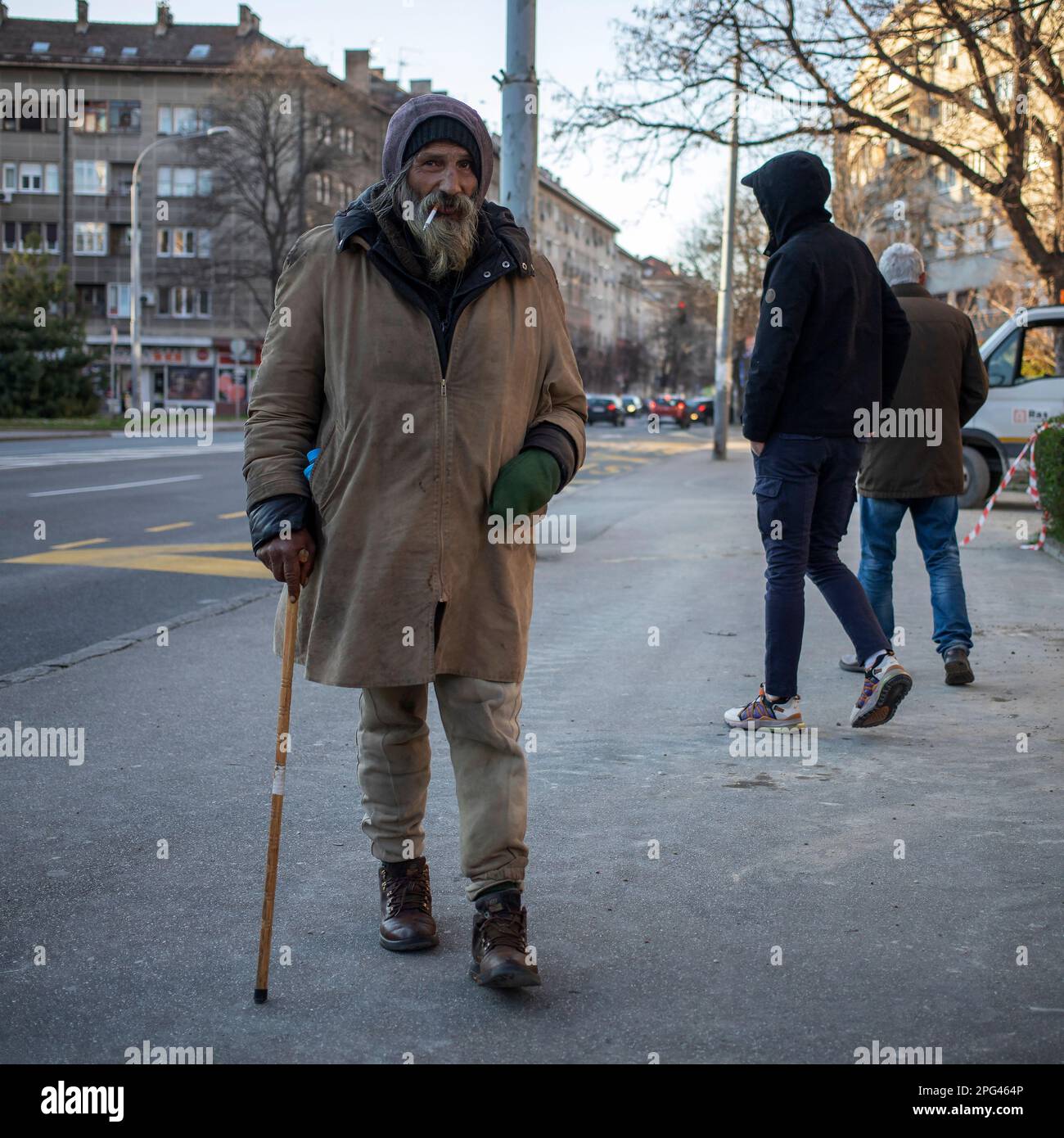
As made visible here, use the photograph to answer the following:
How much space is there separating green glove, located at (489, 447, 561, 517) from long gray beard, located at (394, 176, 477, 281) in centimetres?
49

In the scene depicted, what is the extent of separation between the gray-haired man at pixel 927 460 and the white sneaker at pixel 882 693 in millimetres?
1206

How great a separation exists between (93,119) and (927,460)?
69.2 metres

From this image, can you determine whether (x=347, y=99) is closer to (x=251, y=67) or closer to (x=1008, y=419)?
(x=251, y=67)

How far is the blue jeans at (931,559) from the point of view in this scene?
272 inches

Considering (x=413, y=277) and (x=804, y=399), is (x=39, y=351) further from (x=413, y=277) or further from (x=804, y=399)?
(x=413, y=277)

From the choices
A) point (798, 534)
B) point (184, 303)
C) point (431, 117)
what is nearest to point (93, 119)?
point (184, 303)

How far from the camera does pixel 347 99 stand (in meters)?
56.7

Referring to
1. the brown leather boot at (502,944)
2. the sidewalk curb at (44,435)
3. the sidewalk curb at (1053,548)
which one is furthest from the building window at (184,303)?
the brown leather boot at (502,944)

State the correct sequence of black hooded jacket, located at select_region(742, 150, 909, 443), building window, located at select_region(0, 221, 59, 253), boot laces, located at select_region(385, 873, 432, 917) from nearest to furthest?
boot laces, located at select_region(385, 873, 432, 917) → black hooded jacket, located at select_region(742, 150, 909, 443) → building window, located at select_region(0, 221, 59, 253)

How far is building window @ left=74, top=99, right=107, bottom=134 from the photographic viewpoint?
68625 mm

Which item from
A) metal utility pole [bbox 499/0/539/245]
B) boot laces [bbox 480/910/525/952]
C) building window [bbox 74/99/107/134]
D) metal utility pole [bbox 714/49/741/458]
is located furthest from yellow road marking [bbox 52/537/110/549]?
building window [bbox 74/99/107/134]

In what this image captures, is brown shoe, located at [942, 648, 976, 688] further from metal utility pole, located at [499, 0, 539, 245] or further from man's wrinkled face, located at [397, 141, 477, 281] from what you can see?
metal utility pole, located at [499, 0, 539, 245]

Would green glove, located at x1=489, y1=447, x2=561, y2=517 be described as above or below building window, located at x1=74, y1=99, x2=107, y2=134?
below

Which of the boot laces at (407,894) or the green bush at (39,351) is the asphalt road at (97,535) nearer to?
the boot laces at (407,894)
